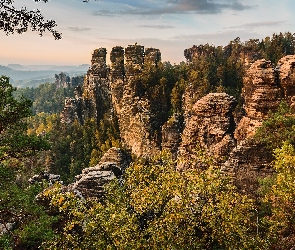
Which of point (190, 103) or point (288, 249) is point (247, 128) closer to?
point (288, 249)

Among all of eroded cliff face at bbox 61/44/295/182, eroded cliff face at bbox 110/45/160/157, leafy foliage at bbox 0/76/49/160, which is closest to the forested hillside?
leafy foliage at bbox 0/76/49/160

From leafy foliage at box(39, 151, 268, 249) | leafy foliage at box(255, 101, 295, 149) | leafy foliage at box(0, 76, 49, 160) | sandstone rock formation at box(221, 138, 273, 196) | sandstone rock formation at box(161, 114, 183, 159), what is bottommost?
sandstone rock formation at box(161, 114, 183, 159)

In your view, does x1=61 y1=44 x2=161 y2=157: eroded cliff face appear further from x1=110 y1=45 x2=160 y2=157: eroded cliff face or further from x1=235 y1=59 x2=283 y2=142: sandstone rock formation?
x1=235 y1=59 x2=283 y2=142: sandstone rock formation

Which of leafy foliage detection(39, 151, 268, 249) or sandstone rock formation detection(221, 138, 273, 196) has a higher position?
leafy foliage detection(39, 151, 268, 249)

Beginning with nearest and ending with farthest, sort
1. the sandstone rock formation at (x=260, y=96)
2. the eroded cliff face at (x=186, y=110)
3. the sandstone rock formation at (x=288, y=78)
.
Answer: the sandstone rock formation at (x=288, y=78), the eroded cliff face at (x=186, y=110), the sandstone rock formation at (x=260, y=96)

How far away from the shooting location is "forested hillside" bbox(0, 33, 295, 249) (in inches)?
571

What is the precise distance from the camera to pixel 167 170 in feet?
56.4

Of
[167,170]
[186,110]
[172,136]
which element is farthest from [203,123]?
[186,110]

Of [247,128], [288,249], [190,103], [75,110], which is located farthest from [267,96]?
[75,110]

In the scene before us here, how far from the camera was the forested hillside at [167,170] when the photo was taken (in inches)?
571

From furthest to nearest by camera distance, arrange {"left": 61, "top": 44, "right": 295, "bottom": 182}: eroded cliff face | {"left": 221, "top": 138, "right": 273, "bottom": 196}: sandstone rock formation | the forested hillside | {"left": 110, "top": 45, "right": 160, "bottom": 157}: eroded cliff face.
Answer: {"left": 110, "top": 45, "right": 160, "bottom": 157}: eroded cliff face, {"left": 61, "top": 44, "right": 295, "bottom": 182}: eroded cliff face, {"left": 221, "top": 138, "right": 273, "bottom": 196}: sandstone rock formation, the forested hillside

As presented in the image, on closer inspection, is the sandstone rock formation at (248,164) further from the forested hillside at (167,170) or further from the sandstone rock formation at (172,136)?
the sandstone rock formation at (172,136)

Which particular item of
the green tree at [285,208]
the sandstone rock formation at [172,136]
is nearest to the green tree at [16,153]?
the green tree at [285,208]

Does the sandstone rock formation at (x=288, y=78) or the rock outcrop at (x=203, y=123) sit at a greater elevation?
the sandstone rock formation at (x=288, y=78)
